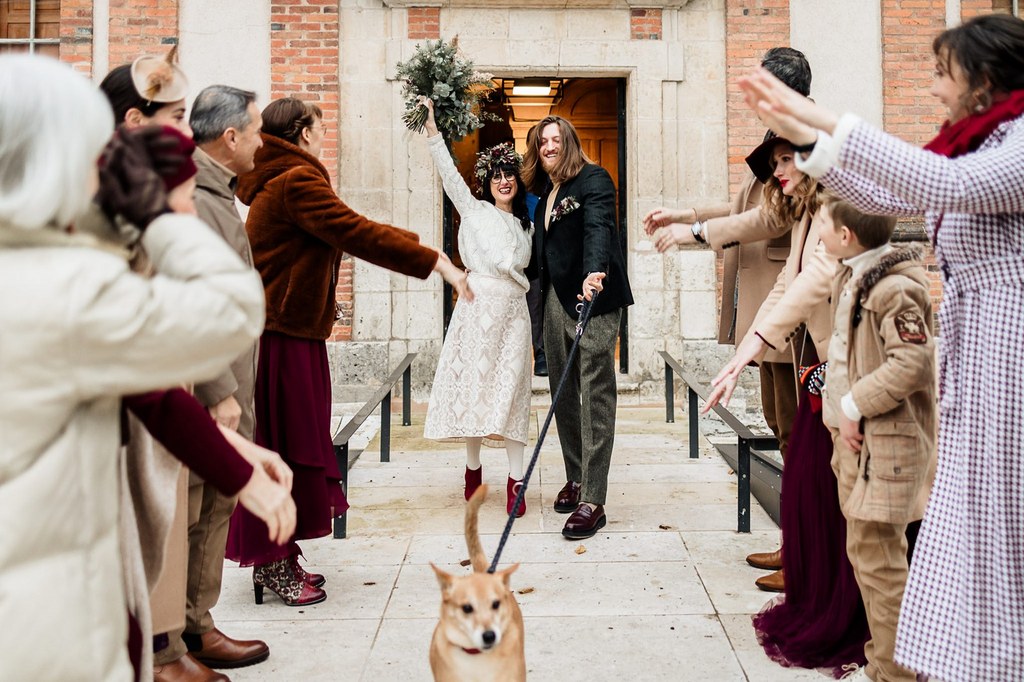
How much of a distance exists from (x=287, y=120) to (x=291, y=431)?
139 cm

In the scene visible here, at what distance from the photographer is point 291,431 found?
4238 mm

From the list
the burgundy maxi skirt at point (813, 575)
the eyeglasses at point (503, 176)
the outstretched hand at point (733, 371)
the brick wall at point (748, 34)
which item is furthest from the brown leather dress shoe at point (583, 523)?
the brick wall at point (748, 34)

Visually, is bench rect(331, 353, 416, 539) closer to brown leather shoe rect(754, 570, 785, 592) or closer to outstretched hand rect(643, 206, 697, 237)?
outstretched hand rect(643, 206, 697, 237)

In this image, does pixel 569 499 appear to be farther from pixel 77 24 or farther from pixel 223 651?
pixel 77 24

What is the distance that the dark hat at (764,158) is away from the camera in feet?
14.0

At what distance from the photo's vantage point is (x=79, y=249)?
1.55 meters

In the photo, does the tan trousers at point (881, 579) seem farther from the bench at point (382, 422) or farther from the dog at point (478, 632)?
the bench at point (382, 422)

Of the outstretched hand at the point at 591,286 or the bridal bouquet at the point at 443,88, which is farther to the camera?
the bridal bouquet at the point at 443,88

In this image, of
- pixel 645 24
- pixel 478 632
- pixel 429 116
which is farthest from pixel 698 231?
pixel 645 24

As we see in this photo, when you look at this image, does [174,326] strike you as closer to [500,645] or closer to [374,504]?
[500,645]

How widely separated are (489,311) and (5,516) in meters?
4.31

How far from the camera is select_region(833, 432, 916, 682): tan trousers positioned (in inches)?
120

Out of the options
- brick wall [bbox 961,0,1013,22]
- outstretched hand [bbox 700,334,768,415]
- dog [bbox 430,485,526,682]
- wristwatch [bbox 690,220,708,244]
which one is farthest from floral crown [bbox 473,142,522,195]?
brick wall [bbox 961,0,1013,22]

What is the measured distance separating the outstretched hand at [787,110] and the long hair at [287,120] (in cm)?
258
